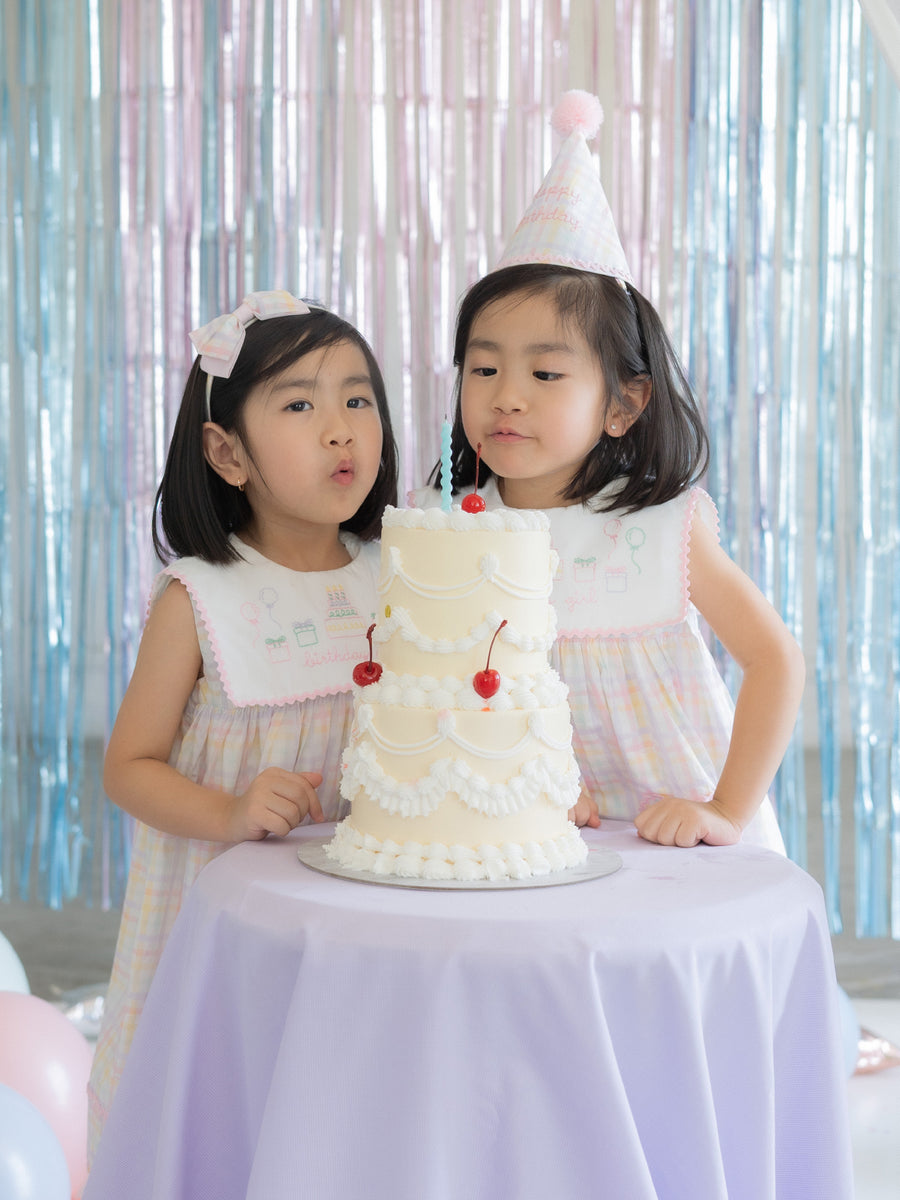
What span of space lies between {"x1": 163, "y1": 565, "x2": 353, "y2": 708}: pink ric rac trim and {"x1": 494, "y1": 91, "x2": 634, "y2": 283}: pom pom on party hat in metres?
0.62

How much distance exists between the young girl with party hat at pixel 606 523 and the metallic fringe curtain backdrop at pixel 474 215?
131 cm

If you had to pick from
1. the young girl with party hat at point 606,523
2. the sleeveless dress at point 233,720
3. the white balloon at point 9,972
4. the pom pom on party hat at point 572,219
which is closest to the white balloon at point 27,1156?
the sleeveless dress at point 233,720

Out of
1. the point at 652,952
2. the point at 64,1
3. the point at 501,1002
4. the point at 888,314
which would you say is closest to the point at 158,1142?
the point at 501,1002

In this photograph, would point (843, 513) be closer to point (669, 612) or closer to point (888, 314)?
point (888, 314)

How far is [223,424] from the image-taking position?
1699 mm

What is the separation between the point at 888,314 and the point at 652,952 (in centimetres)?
247

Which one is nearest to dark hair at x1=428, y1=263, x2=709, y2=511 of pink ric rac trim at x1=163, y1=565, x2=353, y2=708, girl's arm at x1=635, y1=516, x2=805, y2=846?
girl's arm at x1=635, y1=516, x2=805, y2=846

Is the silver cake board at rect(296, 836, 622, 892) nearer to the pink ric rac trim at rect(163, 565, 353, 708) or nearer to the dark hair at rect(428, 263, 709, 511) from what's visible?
the pink ric rac trim at rect(163, 565, 353, 708)

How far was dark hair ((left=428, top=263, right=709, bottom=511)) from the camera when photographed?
1634 millimetres

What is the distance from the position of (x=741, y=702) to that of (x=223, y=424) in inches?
31.5

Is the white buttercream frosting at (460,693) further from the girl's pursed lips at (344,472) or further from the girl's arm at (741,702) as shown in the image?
the girl's pursed lips at (344,472)

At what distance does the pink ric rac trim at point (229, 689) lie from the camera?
1542 millimetres

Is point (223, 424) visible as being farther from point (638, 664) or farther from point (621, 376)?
point (638, 664)

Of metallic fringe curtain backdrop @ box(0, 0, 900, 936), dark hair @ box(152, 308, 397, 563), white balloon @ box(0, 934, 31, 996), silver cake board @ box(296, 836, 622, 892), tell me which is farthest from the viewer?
metallic fringe curtain backdrop @ box(0, 0, 900, 936)
